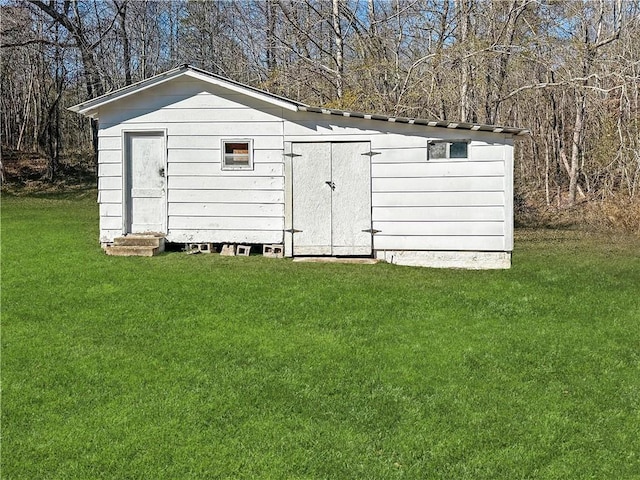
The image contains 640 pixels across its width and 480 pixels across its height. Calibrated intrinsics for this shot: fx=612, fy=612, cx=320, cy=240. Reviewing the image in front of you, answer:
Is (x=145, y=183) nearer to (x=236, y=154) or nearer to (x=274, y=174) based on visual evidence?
(x=236, y=154)

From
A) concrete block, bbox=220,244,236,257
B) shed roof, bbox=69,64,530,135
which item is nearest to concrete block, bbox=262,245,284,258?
concrete block, bbox=220,244,236,257

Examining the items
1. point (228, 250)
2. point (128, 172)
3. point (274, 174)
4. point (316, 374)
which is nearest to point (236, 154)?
point (274, 174)

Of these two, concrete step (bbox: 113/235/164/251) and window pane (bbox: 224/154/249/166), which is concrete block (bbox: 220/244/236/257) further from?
window pane (bbox: 224/154/249/166)

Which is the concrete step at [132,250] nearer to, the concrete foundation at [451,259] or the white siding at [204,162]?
the white siding at [204,162]

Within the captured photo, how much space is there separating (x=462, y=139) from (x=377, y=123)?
1258mm

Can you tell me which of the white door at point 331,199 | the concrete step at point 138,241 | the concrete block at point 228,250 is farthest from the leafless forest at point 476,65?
the concrete step at point 138,241

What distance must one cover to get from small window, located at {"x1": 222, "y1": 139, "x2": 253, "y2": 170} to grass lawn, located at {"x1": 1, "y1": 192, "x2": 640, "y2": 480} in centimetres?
209

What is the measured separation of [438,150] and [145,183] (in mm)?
4605

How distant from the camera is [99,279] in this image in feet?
24.6

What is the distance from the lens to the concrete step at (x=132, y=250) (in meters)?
9.23

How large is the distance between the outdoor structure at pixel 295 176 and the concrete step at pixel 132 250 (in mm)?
471

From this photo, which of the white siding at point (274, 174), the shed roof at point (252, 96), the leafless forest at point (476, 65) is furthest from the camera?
the leafless forest at point (476, 65)

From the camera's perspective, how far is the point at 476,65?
43.8ft

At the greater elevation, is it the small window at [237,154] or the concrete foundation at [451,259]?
the small window at [237,154]
